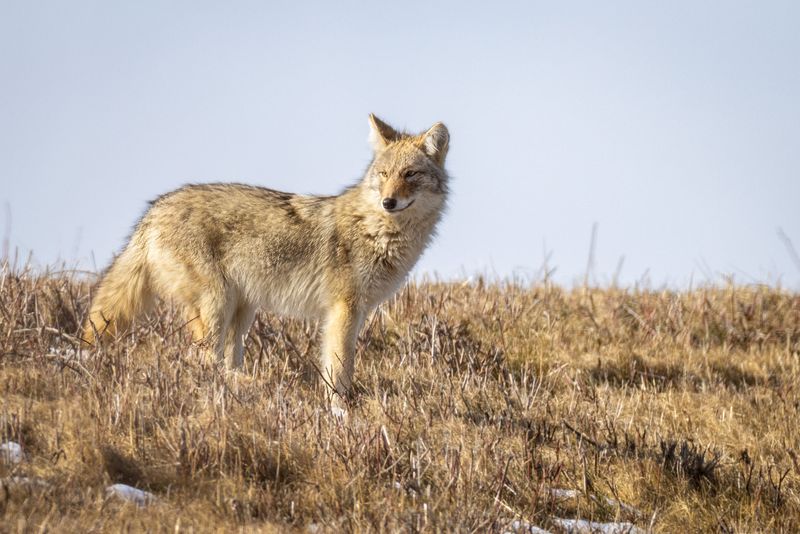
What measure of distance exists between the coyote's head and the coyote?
0.5 inches

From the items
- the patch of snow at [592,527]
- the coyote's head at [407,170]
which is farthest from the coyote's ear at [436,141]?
the patch of snow at [592,527]

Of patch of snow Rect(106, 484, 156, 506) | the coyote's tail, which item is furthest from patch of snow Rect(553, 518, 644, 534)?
the coyote's tail

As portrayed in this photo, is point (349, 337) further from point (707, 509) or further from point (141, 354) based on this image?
point (707, 509)

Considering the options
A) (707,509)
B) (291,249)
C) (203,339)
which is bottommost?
(707,509)

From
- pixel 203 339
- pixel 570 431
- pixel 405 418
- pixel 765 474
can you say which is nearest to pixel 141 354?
pixel 203 339

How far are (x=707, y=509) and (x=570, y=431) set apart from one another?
1.02 m

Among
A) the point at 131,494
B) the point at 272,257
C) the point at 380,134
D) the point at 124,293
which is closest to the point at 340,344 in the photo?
the point at 272,257

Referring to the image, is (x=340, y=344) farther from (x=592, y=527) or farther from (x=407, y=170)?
(x=592, y=527)

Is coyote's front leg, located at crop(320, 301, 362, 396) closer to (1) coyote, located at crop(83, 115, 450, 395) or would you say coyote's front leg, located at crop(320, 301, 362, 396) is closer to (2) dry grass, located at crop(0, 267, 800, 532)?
(1) coyote, located at crop(83, 115, 450, 395)

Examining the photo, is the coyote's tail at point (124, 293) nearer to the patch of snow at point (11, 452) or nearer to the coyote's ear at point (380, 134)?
the coyote's ear at point (380, 134)

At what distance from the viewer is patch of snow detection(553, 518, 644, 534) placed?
4941 millimetres

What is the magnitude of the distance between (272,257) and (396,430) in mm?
2172

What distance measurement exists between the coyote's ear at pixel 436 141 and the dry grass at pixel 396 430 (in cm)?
142

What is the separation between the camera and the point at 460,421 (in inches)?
237
